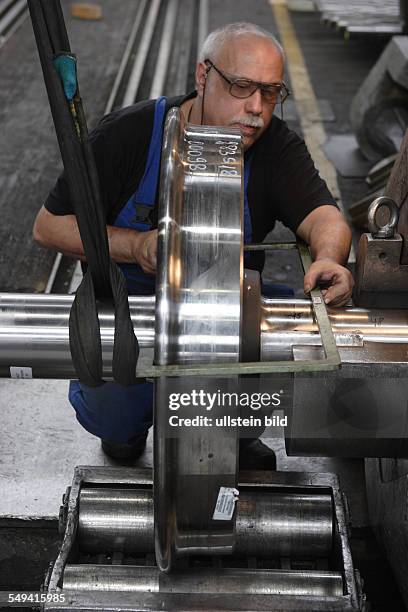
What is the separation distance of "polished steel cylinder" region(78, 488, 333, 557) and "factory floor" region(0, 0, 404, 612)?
0.37 m

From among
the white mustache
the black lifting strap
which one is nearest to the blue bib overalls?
the white mustache

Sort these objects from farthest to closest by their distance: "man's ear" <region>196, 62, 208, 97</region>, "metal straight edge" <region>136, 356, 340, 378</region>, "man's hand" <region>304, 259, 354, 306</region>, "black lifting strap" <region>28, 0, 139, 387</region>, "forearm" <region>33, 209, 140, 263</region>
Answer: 1. "man's ear" <region>196, 62, 208, 97</region>
2. "forearm" <region>33, 209, 140, 263</region>
3. "man's hand" <region>304, 259, 354, 306</region>
4. "metal straight edge" <region>136, 356, 340, 378</region>
5. "black lifting strap" <region>28, 0, 139, 387</region>

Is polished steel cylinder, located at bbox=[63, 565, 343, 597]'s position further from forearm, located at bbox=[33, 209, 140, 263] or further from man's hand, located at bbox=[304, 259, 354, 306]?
forearm, located at bbox=[33, 209, 140, 263]

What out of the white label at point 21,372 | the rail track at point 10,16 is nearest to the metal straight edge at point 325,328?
the white label at point 21,372

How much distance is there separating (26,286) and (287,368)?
1.96m

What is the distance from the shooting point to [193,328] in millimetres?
1209

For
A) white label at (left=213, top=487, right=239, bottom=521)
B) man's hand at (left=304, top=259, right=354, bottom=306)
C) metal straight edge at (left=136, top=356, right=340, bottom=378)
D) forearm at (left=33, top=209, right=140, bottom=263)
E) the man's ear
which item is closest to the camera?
metal straight edge at (left=136, top=356, right=340, bottom=378)

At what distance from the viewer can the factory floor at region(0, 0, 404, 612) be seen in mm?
1992

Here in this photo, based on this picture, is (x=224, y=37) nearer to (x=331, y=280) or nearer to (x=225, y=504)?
(x=331, y=280)

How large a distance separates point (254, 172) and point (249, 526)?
36.4 inches

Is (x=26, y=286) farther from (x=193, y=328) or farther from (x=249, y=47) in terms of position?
(x=193, y=328)

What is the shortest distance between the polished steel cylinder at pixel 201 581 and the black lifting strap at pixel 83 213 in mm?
381

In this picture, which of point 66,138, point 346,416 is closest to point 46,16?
point 66,138

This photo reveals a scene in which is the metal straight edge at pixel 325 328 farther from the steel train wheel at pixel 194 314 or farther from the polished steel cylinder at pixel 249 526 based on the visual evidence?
the polished steel cylinder at pixel 249 526
